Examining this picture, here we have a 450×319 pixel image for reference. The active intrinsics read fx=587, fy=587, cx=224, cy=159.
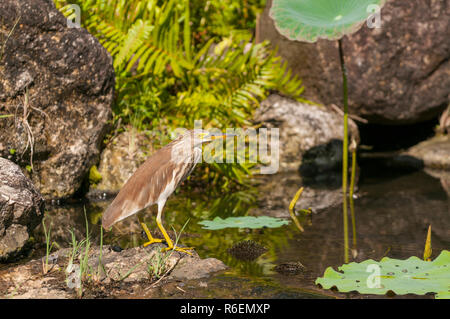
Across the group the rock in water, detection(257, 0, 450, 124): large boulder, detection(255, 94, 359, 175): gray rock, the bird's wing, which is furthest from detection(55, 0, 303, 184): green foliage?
the bird's wing

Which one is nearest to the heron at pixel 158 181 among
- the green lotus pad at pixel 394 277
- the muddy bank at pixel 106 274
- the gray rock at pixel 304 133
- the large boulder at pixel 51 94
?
the muddy bank at pixel 106 274

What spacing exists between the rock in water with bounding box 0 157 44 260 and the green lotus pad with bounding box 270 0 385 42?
10.7 ft

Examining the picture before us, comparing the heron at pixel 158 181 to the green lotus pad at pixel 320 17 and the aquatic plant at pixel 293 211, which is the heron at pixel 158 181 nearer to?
the aquatic plant at pixel 293 211

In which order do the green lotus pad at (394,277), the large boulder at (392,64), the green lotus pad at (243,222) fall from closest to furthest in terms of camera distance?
the green lotus pad at (394,277) → the green lotus pad at (243,222) → the large boulder at (392,64)

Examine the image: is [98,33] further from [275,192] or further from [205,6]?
[275,192]

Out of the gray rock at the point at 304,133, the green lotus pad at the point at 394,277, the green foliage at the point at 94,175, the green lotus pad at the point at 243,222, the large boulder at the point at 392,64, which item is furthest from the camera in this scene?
the gray rock at the point at 304,133

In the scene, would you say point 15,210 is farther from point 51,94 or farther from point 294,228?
point 294,228

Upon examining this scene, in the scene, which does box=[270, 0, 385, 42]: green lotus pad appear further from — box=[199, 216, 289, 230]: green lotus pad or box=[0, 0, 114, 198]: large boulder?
box=[0, 0, 114, 198]: large boulder

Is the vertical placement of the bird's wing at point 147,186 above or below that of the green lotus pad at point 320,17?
below

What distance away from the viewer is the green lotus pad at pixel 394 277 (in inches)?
147

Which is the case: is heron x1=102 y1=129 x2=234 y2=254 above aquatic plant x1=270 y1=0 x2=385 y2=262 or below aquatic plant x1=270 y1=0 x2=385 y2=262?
below


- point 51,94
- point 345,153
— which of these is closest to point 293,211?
point 345,153

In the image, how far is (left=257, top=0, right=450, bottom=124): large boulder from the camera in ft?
29.1

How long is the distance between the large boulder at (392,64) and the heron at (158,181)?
4.90 meters
